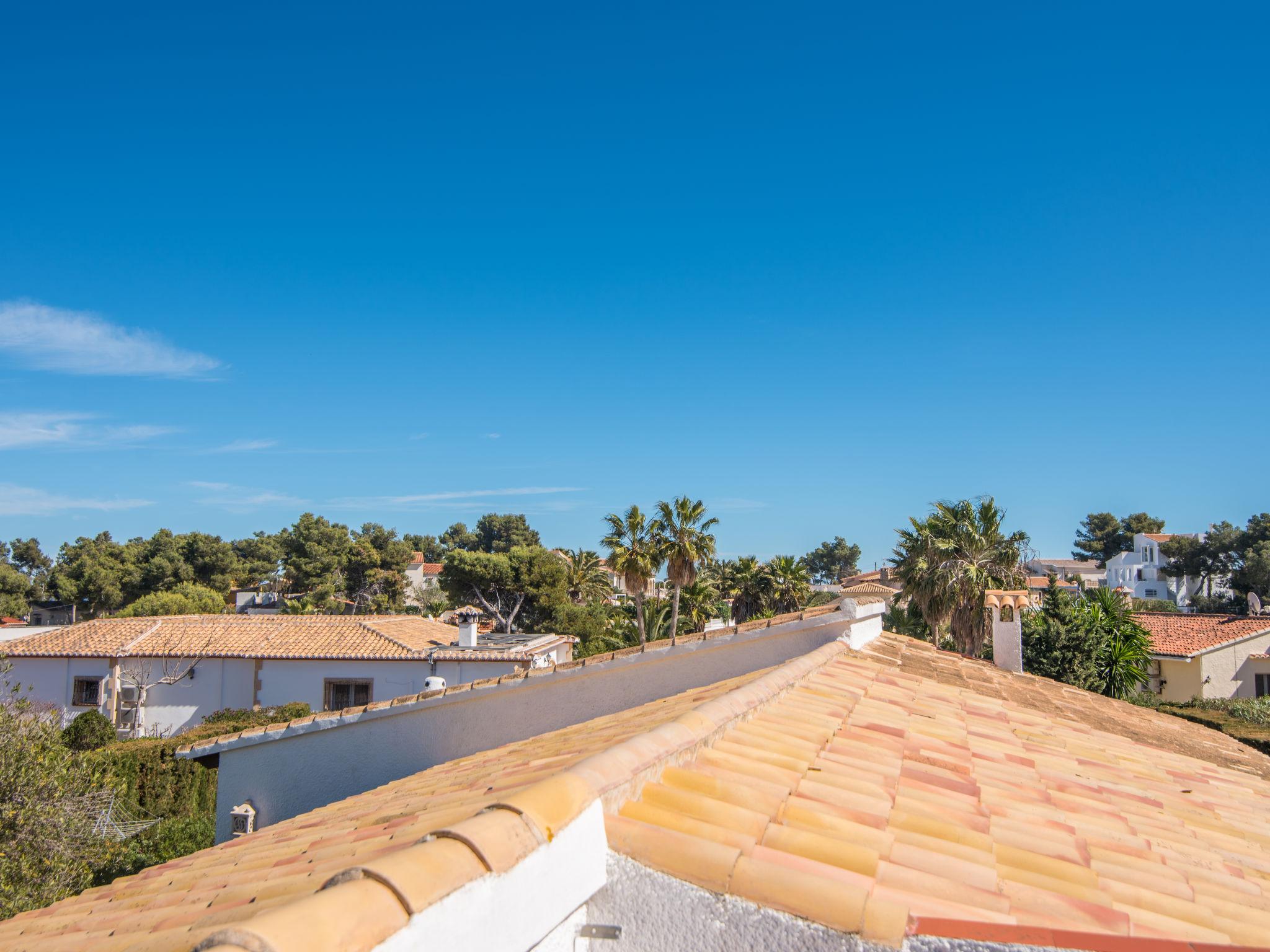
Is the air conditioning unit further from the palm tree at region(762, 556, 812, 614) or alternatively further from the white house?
the palm tree at region(762, 556, 812, 614)

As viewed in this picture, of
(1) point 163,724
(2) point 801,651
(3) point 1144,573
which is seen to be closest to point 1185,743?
(2) point 801,651

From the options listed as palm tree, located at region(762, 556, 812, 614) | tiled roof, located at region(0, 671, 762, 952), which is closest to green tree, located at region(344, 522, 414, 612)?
palm tree, located at region(762, 556, 812, 614)

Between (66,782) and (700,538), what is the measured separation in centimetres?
2811

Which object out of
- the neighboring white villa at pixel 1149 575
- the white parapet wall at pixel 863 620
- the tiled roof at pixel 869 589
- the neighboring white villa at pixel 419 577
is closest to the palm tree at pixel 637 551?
the tiled roof at pixel 869 589

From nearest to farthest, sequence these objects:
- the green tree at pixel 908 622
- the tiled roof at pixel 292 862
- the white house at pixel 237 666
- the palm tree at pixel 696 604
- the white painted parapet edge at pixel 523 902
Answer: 1. the white painted parapet edge at pixel 523 902
2. the tiled roof at pixel 292 862
3. the white house at pixel 237 666
4. the green tree at pixel 908 622
5. the palm tree at pixel 696 604

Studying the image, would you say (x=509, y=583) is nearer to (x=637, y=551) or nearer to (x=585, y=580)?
(x=585, y=580)

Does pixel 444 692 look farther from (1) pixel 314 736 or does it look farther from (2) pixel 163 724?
(2) pixel 163 724

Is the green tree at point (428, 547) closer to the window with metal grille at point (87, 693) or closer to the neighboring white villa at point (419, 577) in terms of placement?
the neighboring white villa at point (419, 577)

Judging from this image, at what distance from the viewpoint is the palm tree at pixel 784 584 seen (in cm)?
4634

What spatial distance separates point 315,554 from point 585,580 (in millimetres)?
25926

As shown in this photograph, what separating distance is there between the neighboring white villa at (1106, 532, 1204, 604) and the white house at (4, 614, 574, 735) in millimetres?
80970

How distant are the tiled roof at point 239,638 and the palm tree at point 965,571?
17271mm

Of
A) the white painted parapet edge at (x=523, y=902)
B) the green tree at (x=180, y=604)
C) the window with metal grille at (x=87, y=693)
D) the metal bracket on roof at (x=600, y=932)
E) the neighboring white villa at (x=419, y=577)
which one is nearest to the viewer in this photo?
the white painted parapet edge at (x=523, y=902)

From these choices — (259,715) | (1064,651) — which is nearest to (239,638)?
(259,715)
